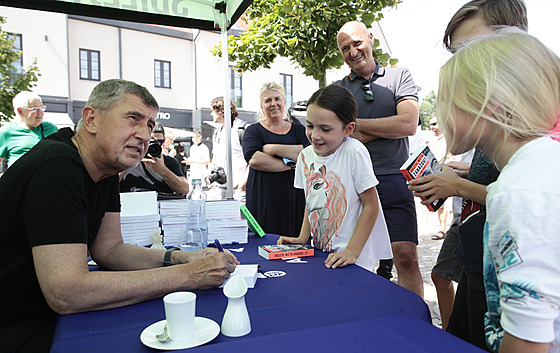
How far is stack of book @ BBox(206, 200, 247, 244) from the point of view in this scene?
2076 mm

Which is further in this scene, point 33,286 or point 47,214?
point 33,286

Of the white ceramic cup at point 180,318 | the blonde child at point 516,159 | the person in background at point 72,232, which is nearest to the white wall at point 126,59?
the person in background at point 72,232

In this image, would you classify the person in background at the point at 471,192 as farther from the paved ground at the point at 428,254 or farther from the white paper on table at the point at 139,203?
the paved ground at the point at 428,254

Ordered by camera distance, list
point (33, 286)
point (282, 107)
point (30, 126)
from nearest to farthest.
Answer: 1. point (33, 286)
2. point (282, 107)
3. point (30, 126)

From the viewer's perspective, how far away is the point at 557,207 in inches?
26.7

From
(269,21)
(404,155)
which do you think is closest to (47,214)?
(404,155)

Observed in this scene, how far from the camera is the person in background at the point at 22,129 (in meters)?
4.28

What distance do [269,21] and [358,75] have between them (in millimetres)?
1733

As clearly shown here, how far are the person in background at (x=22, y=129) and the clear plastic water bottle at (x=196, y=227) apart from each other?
3.38 metres

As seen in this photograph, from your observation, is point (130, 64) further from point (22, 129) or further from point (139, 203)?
point (139, 203)

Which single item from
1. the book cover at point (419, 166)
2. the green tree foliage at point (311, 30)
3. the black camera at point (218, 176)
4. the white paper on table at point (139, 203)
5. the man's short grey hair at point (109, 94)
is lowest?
the white paper on table at point (139, 203)

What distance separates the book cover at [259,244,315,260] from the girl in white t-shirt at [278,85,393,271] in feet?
0.64

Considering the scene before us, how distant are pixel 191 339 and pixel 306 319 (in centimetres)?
32

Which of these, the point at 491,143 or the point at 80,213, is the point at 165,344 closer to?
the point at 80,213
